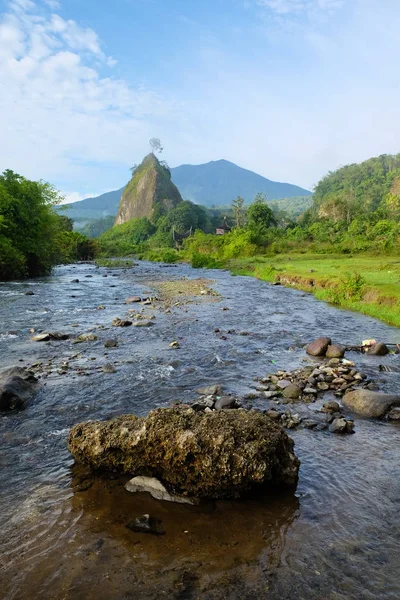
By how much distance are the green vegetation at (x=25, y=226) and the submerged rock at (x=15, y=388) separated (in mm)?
31243

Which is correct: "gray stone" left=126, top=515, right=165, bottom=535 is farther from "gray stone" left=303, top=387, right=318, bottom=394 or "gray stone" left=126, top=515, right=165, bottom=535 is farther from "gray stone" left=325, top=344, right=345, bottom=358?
"gray stone" left=325, top=344, right=345, bottom=358

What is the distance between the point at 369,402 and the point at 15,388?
28.0 ft

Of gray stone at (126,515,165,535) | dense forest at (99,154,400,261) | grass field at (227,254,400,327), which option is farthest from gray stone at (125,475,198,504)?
dense forest at (99,154,400,261)

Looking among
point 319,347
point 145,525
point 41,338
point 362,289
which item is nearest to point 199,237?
point 362,289

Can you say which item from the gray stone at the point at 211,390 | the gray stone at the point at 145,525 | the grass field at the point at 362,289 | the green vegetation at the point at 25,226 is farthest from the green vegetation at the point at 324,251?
the green vegetation at the point at 25,226

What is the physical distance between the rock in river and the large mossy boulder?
3.44 metres

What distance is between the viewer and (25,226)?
43.1m

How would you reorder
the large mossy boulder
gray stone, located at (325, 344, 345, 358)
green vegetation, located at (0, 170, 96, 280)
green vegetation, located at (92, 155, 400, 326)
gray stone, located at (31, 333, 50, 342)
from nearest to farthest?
1. the large mossy boulder
2. gray stone, located at (325, 344, 345, 358)
3. gray stone, located at (31, 333, 50, 342)
4. green vegetation, located at (92, 155, 400, 326)
5. green vegetation, located at (0, 170, 96, 280)

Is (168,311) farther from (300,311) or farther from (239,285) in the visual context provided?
(239,285)

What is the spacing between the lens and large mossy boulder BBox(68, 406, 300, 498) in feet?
19.2

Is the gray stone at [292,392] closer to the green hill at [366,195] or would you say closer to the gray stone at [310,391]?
the gray stone at [310,391]

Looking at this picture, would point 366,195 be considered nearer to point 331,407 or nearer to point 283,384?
point 283,384

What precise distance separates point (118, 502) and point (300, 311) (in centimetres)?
1872

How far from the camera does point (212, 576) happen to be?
14.9ft
